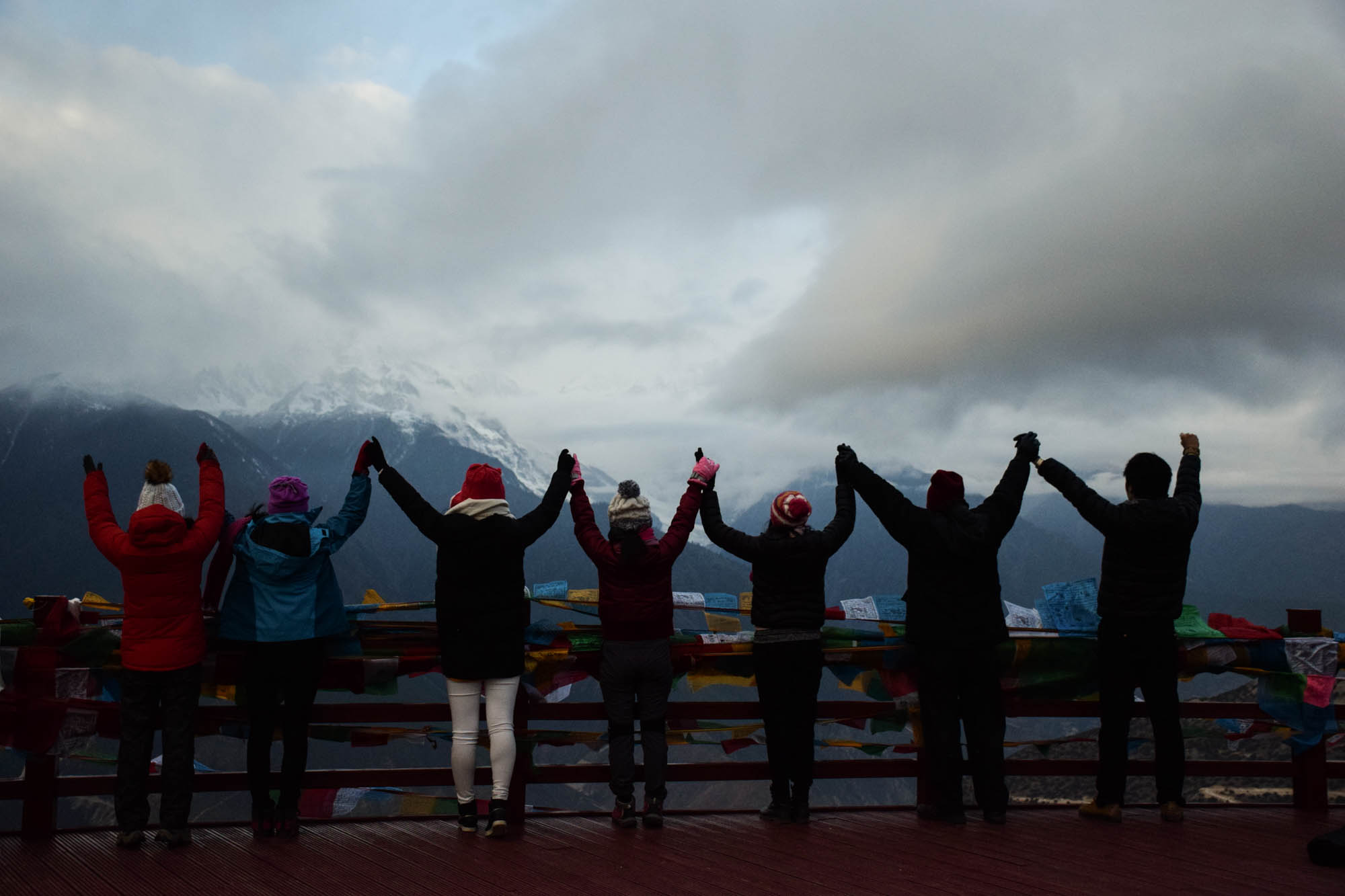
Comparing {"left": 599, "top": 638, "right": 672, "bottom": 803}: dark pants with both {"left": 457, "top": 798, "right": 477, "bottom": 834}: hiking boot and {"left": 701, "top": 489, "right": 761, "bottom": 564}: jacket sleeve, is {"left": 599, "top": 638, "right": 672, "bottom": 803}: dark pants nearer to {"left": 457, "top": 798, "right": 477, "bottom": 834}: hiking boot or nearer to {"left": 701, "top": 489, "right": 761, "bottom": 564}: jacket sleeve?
{"left": 701, "top": 489, "right": 761, "bottom": 564}: jacket sleeve

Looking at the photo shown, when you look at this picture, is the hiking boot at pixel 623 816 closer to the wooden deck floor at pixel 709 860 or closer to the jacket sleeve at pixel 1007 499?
the wooden deck floor at pixel 709 860

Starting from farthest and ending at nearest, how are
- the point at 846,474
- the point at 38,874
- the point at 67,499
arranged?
the point at 67,499 → the point at 846,474 → the point at 38,874

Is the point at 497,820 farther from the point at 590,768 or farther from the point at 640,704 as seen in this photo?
the point at 640,704

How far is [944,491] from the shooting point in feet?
19.6

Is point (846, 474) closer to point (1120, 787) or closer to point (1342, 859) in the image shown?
point (1120, 787)

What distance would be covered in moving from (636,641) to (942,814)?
2315 millimetres

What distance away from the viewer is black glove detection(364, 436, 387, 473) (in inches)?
215

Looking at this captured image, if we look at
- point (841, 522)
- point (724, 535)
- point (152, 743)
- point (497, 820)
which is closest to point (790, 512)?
point (841, 522)

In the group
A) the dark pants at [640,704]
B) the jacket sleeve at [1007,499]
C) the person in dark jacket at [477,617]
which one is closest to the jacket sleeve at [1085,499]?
the jacket sleeve at [1007,499]

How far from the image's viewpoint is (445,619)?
5.48 metres

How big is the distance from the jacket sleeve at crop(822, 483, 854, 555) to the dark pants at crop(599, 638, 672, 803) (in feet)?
3.98

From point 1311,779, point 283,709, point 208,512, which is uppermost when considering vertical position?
point 208,512

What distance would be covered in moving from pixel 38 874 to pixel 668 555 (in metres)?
3.75

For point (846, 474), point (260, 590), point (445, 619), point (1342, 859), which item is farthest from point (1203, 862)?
point (260, 590)
